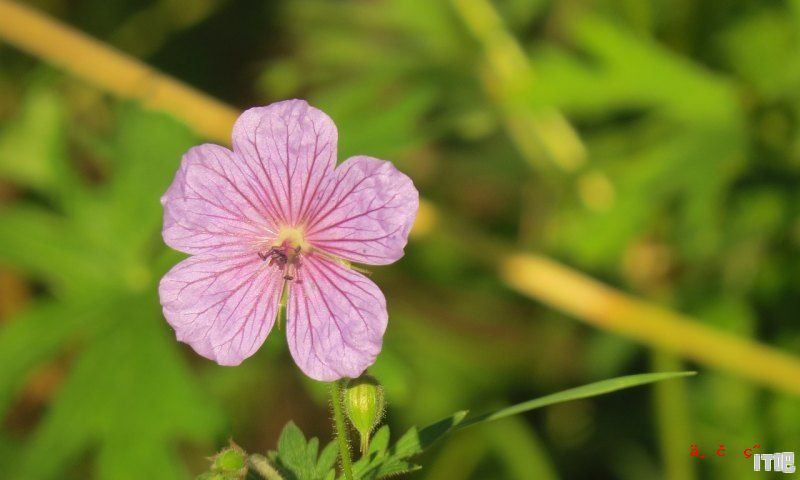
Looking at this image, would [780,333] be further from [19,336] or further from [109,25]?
[109,25]

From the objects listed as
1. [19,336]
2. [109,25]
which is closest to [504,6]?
[109,25]

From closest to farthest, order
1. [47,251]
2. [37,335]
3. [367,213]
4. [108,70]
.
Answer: [367,213]
[37,335]
[47,251]
[108,70]

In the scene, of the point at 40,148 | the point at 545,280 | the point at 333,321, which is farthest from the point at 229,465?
the point at 40,148

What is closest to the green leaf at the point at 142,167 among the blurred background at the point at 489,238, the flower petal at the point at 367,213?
the blurred background at the point at 489,238

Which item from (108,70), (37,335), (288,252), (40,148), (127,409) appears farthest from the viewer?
(108,70)

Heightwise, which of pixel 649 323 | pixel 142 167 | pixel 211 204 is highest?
pixel 142 167

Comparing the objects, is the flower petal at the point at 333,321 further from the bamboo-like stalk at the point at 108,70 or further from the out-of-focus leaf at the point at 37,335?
the bamboo-like stalk at the point at 108,70

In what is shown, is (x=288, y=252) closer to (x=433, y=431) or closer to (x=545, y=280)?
(x=433, y=431)

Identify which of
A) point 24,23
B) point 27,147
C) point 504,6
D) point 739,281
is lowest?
point 739,281
